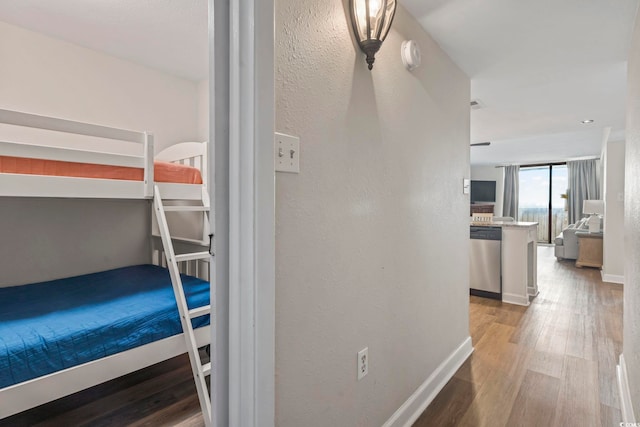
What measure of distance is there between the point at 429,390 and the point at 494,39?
2.09 m

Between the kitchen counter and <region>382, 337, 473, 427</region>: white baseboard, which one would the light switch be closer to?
<region>382, 337, 473, 427</region>: white baseboard

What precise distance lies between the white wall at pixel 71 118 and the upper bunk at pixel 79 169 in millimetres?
645

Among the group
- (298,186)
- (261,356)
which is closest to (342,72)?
(298,186)

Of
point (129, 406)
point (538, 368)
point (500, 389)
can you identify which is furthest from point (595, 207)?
point (129, 406)

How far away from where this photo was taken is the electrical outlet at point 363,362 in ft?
4.26

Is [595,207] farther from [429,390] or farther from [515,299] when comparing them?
[429,390]

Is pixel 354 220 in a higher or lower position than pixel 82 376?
higher

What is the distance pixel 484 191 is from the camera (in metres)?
9.37

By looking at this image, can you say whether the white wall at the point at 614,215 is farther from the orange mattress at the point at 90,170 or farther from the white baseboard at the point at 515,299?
the orange mattress at the point at 90,170

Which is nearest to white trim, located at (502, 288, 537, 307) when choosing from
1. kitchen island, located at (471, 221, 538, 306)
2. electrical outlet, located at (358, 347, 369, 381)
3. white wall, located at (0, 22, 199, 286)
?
kitchen island, located at (471, 221, 538, 306)

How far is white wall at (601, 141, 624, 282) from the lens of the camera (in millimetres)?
4457

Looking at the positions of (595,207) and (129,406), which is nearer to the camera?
(129,406)

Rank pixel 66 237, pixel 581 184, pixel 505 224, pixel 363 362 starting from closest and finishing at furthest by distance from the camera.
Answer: pixel 363 362 → pixel 66 237 → pixel 505 224 → pixel 581 184

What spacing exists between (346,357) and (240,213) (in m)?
0.74
